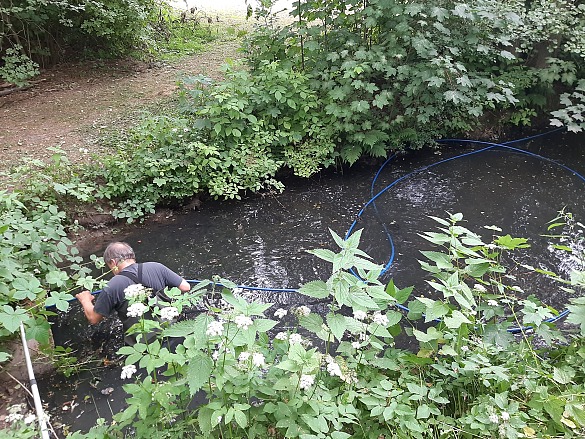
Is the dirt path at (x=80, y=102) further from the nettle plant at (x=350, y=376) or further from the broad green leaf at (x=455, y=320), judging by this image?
the broad green leaf at (x=455, y=320)

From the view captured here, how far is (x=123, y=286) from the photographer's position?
2.78 metres

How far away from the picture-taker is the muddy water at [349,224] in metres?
3.45

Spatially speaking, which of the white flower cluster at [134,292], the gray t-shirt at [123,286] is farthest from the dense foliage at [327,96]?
the white flower cluster at [134,292]

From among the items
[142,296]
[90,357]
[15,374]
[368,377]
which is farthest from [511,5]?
[15,374]

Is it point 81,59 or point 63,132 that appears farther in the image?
point 81,59

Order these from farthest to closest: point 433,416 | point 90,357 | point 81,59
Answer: point 81,59, point 90,357, point 433,416

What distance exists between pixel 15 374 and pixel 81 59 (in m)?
6.28

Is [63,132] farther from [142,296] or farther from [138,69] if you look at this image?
[142,296]

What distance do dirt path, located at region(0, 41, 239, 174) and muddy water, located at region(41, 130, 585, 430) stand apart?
1.73 metres

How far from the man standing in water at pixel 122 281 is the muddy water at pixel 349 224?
59 cm

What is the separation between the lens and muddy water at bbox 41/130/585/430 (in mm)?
3453

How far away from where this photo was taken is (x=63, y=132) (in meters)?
5.50

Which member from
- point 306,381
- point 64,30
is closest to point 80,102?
point 64,30

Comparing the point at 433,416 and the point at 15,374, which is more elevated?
the point at 433,416
